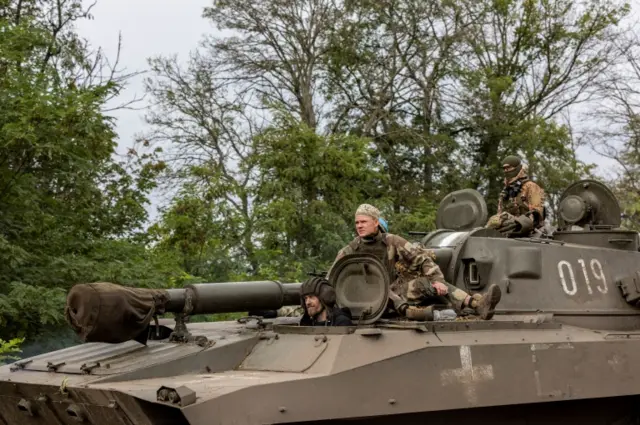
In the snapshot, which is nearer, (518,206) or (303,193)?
(518,206)

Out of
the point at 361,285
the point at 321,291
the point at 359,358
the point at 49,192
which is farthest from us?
the point at 49,192

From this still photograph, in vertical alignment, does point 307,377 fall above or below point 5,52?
below

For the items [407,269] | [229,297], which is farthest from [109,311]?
[407,269]

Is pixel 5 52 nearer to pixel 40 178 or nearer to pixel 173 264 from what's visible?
pixel 40 178

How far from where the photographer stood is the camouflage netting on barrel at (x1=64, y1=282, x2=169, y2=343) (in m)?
7.56

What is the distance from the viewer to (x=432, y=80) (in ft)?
84.4

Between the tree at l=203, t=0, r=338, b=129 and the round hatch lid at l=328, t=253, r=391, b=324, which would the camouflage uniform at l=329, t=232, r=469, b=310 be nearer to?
the round hatch lid at l=328, t=253, r=391, b=324

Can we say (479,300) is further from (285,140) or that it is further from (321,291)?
(285,140)

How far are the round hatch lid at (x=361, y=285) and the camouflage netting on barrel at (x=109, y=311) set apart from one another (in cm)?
152

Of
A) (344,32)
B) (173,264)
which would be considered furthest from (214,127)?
(173,264)

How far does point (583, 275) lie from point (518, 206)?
63.4 inches

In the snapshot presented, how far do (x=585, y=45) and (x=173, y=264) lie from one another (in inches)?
639

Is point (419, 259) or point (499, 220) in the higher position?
point (499, 220)

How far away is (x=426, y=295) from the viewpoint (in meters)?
8.59
